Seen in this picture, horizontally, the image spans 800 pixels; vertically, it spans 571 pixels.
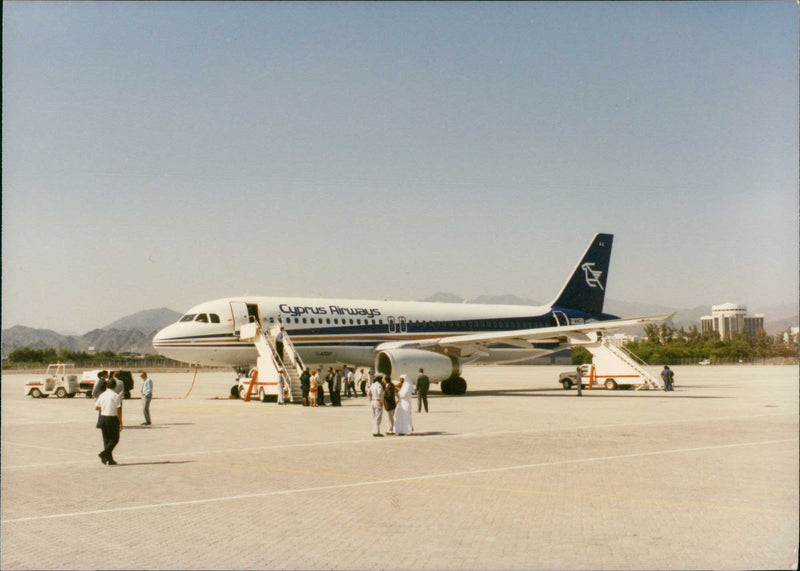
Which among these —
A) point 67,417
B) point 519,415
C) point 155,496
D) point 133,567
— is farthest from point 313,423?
point 133,567

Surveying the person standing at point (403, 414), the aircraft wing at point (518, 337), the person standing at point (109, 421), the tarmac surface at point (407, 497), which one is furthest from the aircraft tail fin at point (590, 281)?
the person standing at point (109, 421)

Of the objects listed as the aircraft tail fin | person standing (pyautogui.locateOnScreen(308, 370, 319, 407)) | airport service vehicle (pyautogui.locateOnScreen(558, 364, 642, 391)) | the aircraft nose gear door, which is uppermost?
the aircraft tail fin

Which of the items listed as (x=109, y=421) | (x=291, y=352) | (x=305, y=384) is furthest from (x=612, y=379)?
(x=109, y=421)

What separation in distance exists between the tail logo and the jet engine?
15764 millimetres

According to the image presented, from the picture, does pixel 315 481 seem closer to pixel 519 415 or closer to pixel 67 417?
pixel 519 415

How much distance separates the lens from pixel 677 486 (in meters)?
12.7

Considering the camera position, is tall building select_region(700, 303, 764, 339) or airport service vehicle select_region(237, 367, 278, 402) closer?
airport service vehicle select_region(237, 367, 278, 402)

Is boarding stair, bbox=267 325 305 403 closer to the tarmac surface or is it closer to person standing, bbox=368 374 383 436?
→ the tarmac surface

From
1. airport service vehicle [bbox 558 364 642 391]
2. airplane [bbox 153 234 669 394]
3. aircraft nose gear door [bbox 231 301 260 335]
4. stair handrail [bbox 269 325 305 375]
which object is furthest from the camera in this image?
airport service vehicle [bbox 558 364 642 391]

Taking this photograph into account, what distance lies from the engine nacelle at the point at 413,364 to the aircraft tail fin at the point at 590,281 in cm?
1436

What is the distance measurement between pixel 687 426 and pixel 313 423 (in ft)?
37.7

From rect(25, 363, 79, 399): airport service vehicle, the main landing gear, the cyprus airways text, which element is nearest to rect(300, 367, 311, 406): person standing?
the cyprus airways text

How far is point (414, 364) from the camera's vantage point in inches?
1395

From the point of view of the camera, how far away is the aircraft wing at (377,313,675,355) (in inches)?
1451
